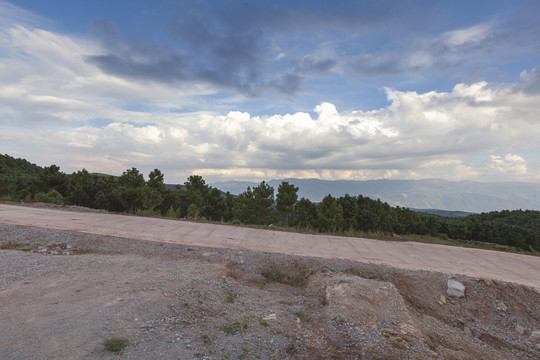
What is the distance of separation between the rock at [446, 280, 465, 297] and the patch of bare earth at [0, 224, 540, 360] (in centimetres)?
16

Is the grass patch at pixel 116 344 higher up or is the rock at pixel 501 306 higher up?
the grass patch at pixel 116 344

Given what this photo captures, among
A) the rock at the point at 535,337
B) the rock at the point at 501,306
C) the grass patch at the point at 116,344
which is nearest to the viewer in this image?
the grass patch at the point at 116,344

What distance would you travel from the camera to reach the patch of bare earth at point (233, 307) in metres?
3.97

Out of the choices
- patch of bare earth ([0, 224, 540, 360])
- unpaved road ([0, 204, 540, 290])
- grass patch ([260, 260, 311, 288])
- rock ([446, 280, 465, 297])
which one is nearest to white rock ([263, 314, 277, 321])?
patch of bare earth ([0, 224, 540, 360])

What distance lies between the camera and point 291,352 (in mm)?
4055

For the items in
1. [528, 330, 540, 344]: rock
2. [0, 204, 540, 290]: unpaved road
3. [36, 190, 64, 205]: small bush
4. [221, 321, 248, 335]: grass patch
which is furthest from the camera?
[36, 190, 64, 205]: small bush

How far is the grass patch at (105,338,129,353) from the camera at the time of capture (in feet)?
11.8

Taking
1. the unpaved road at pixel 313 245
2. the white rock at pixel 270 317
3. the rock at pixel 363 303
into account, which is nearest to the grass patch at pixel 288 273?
the rock at pixel 363 303

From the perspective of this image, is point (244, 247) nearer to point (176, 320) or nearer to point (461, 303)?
point (176, 320)

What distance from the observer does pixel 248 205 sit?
Answer: 19594 millimetres

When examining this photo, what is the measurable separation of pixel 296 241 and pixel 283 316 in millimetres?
6525

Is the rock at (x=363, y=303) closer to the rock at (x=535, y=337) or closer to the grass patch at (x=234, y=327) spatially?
the grass patch at (x=234, y=327)

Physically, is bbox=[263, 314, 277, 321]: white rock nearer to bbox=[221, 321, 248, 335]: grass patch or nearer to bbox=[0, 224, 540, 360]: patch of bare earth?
bbox=[0, 224, 540, 360]: patch of bare earth

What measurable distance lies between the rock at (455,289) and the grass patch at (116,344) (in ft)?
23.9
